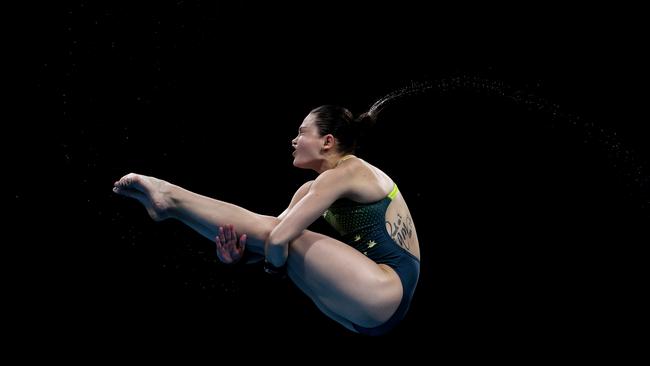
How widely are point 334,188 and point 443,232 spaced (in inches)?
53.8

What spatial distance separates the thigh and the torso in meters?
0.17

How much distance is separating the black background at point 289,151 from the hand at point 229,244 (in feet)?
3.40

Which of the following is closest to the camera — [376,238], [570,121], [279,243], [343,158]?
[279,243]

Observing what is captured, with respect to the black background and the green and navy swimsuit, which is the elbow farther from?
the black background

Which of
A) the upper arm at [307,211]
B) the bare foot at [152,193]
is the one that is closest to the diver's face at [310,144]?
the upper arm at [307,211]

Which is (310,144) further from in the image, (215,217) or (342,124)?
(215,217)

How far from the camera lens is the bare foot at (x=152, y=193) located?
204cm

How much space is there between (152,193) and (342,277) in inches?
27.9

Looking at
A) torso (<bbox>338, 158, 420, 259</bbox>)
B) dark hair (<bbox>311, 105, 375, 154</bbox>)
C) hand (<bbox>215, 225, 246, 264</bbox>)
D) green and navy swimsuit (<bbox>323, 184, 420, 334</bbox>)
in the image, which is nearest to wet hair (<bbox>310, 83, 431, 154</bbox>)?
dark hair (<bbox>311, 105, 375, 154</bbox>)

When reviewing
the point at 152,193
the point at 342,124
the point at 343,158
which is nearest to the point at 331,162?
the point at 343,158

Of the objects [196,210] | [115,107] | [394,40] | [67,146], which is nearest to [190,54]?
[115,107]

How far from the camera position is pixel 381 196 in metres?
2.17

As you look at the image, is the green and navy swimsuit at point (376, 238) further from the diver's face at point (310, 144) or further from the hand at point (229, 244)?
the hand at point (229, 244)

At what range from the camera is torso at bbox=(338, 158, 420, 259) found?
2109mm
